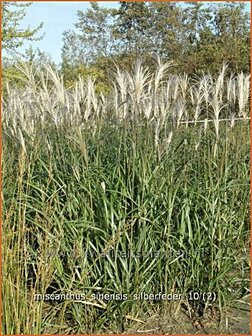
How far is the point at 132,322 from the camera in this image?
3.21 meters

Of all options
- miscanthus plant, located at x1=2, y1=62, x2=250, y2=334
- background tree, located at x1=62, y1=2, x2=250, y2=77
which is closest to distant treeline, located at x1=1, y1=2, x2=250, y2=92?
background tree, located at x1=62, y1=2, x2=250, y2=77

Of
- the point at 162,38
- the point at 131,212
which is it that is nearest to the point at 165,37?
the point at 162,38

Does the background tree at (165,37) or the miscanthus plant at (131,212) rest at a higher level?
the background tree at (165,37)

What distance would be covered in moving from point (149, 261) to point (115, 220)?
1.07 feet

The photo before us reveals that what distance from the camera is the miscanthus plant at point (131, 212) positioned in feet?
10.3

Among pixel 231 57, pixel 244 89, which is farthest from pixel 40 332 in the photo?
pixel 231 57

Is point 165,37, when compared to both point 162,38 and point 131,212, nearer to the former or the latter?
point 162,38

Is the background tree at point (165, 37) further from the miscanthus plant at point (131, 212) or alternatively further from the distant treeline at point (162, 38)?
the miscanthus plant at point (131, 212)

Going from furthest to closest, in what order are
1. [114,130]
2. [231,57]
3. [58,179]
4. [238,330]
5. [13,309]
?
[231,57] < [114,130] < [58,179] < [238,330] < [13,309]

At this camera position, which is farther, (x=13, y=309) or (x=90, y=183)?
(x=90, y=183)

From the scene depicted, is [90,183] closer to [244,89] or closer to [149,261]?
[149,261]

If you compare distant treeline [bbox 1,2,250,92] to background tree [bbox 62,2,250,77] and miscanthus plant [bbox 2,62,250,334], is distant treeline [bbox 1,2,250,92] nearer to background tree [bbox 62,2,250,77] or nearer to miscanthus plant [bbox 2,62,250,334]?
background tree [bbox 62,2,250,77]

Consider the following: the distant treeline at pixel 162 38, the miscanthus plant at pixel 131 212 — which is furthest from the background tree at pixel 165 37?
the miscanthus plant at pixel 131 212

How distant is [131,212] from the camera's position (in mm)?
3172
